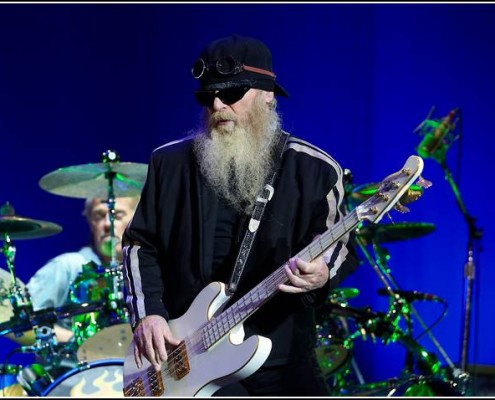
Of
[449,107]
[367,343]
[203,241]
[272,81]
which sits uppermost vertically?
[449,107]

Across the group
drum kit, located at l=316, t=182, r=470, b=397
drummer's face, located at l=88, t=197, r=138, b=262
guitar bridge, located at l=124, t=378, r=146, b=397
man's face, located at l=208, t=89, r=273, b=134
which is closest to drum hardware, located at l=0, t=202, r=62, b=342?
drummer's face, located at l=88, t=197, r=138, b=262

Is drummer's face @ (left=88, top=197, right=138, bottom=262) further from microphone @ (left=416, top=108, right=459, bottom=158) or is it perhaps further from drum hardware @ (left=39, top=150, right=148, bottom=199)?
microphone @ (left=416, top=108, right=459, bottom=158)

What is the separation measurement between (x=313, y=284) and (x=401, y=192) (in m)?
0.39

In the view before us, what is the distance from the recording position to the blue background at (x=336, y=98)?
6.62 meters

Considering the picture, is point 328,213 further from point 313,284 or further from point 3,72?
point 3,72

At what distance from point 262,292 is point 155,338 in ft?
1.37

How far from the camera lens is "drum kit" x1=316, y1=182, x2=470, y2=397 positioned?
5.12 m

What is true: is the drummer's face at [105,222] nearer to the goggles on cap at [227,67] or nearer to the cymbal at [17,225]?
the cymbal at [17,225]

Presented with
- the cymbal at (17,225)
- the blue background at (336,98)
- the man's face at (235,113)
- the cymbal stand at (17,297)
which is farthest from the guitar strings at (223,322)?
the blue background at (336,98)

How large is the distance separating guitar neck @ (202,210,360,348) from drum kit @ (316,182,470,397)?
2341 millimetres

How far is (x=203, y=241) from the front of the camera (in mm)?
2926

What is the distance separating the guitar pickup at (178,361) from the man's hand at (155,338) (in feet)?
0.08

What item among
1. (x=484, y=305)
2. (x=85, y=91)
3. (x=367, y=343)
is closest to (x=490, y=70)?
(x=484, y=305)

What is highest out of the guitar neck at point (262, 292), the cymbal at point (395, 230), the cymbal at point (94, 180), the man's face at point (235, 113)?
the cymbal at point (94, 180)
